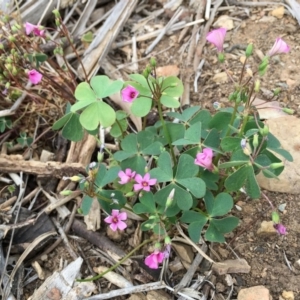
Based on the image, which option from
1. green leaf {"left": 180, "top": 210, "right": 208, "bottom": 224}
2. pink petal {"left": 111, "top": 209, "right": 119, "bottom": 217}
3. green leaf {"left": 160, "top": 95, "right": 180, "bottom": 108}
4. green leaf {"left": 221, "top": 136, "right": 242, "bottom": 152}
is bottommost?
green leaf {"left": 180, "top": 210, "right": 208, "bottom": 224}

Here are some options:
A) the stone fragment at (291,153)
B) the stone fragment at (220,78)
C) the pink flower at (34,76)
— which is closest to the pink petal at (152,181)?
the stone fragment at (291,153)

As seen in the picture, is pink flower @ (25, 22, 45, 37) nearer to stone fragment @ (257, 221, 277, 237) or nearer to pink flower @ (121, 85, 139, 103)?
Answer: pink flower @ (121, 85, 139, 103)

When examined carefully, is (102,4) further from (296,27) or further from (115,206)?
(115,206)

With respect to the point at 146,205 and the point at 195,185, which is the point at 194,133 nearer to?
the point at 195,185

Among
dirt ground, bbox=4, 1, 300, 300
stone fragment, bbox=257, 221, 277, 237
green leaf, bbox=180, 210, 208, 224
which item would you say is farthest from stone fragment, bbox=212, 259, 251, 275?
green leaf, bbox=180, 210, 208, 224

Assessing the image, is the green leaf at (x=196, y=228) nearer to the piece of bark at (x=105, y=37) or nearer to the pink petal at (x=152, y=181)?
the pink petal at (x=152, y=181)

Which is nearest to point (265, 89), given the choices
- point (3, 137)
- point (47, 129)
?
point (47, 129)
